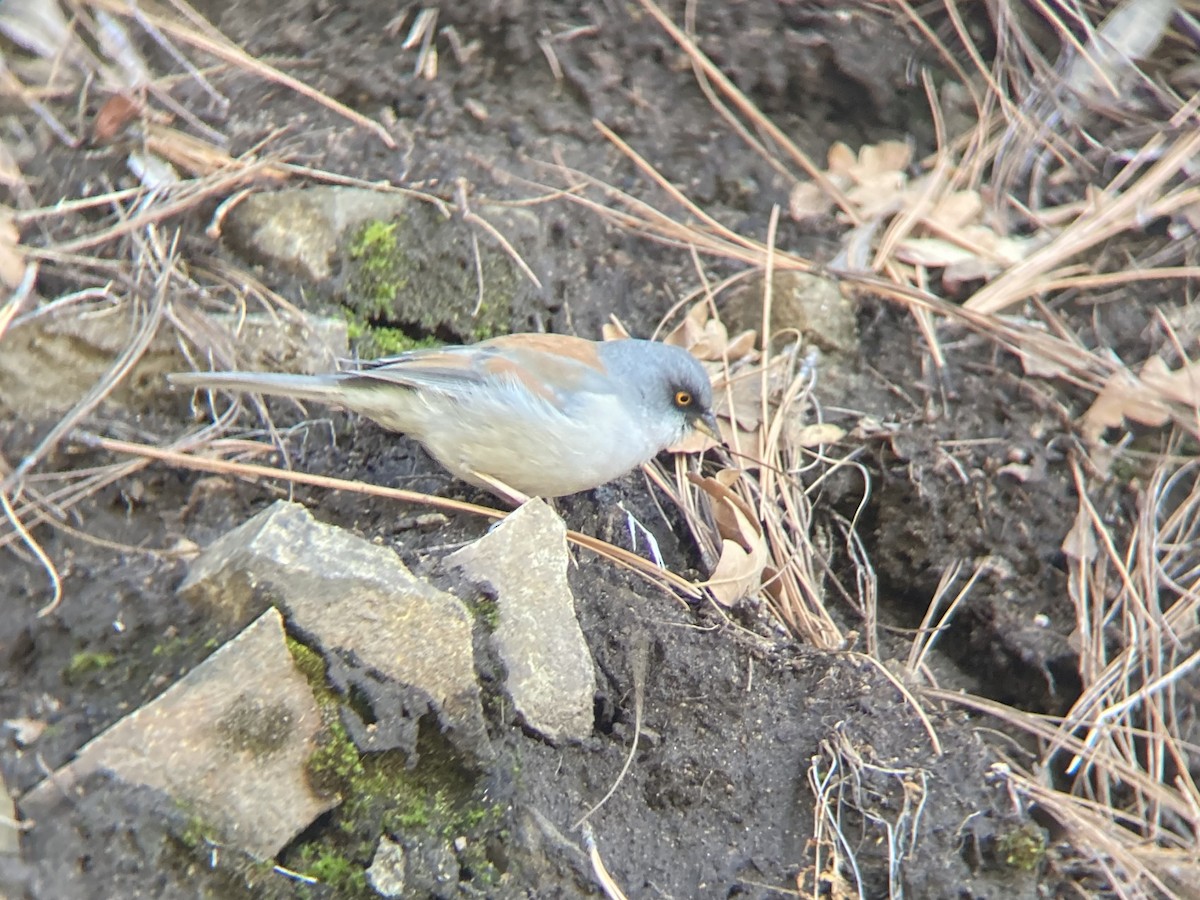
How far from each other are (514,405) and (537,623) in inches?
34.2

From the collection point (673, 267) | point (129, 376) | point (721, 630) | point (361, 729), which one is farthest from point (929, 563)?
point (129, 376)

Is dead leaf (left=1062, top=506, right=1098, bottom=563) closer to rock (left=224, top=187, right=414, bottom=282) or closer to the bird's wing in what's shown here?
the bird's wing

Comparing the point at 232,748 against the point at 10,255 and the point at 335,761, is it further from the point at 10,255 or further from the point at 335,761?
the point at 10,255

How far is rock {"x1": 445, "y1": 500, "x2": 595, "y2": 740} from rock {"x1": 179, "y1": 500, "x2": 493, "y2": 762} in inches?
7.0

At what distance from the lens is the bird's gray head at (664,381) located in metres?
3.73

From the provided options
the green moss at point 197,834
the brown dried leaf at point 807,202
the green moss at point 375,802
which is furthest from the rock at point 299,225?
the green moss at point 197,834

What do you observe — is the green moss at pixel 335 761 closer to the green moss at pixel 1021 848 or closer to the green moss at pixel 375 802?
the green moss at pixel 375 802

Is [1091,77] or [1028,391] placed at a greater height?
[1091,77]

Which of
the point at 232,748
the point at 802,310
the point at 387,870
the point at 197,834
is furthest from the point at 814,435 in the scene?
the point at 197,834

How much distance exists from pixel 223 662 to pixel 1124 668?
301 cm

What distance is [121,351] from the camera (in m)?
3.51

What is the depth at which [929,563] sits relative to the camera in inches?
157

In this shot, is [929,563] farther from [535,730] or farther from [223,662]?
[223,662]

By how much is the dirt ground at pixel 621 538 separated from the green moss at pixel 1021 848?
11 mm
